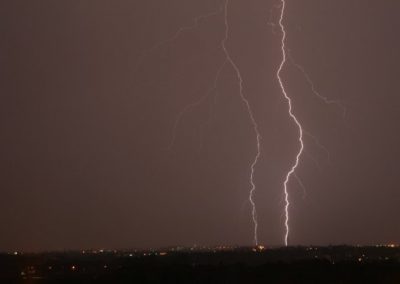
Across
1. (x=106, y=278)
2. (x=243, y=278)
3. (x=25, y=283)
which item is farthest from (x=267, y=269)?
(x=25, y=283)

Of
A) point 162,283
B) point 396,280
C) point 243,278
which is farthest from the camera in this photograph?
point 243,278

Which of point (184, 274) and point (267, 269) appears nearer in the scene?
point (184, 274)

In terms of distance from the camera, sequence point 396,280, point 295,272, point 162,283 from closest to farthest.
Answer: point 396,280 → point 162,283 → point 295,272

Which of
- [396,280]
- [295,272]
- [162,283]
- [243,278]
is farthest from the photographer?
[295,272]

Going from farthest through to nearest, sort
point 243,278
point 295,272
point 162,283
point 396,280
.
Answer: point 295,272
point 243,278
point 162,283
point 396,280

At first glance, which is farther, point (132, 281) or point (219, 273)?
point (219, 273)

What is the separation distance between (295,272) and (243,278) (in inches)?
149

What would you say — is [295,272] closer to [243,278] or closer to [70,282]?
[243,278]

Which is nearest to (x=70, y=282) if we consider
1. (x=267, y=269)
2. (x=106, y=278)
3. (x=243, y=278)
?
(x=106, y=278)

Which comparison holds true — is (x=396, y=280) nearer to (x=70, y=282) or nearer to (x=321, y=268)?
(x=321, y=268)

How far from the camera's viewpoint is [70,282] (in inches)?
1368

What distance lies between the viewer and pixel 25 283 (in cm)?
3366

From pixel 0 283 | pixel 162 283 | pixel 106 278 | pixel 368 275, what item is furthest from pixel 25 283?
pixel 368 275

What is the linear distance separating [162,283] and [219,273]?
491 cm
